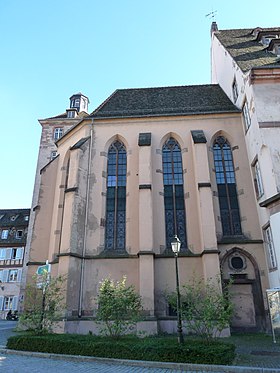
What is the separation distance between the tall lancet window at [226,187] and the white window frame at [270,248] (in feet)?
4.96

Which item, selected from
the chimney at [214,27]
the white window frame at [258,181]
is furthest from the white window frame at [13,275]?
the chimney at [214,27]

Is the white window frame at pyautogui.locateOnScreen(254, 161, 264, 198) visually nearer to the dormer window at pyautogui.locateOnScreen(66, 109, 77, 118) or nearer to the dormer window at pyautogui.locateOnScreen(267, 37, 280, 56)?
the dormer window at pyautogui.locateOnScreen(267, 37, 280, 56)

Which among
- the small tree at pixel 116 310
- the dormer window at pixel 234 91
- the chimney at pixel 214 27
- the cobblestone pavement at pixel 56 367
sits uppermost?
the chimney at pixel 214 27

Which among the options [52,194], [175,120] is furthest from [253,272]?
[52,194]

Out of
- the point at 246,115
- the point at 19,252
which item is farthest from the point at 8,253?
the point at 246,115

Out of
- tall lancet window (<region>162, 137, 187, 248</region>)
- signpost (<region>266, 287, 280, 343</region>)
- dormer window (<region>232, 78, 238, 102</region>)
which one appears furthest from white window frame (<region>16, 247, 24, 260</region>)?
signpost (<region>266, 287, 280, 343</region>)

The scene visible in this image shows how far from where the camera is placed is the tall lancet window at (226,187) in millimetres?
16188

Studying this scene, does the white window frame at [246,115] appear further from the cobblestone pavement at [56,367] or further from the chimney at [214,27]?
the cobblestone pavement at [56,367]

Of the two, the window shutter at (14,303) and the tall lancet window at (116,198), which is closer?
the tall lancet window at (116,198)

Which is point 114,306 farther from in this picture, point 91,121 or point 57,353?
point 91,121

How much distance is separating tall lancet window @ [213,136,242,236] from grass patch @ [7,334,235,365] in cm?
882

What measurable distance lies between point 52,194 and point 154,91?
11772 millimetres

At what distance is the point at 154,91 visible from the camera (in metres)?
23.4

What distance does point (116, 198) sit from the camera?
17.2m
